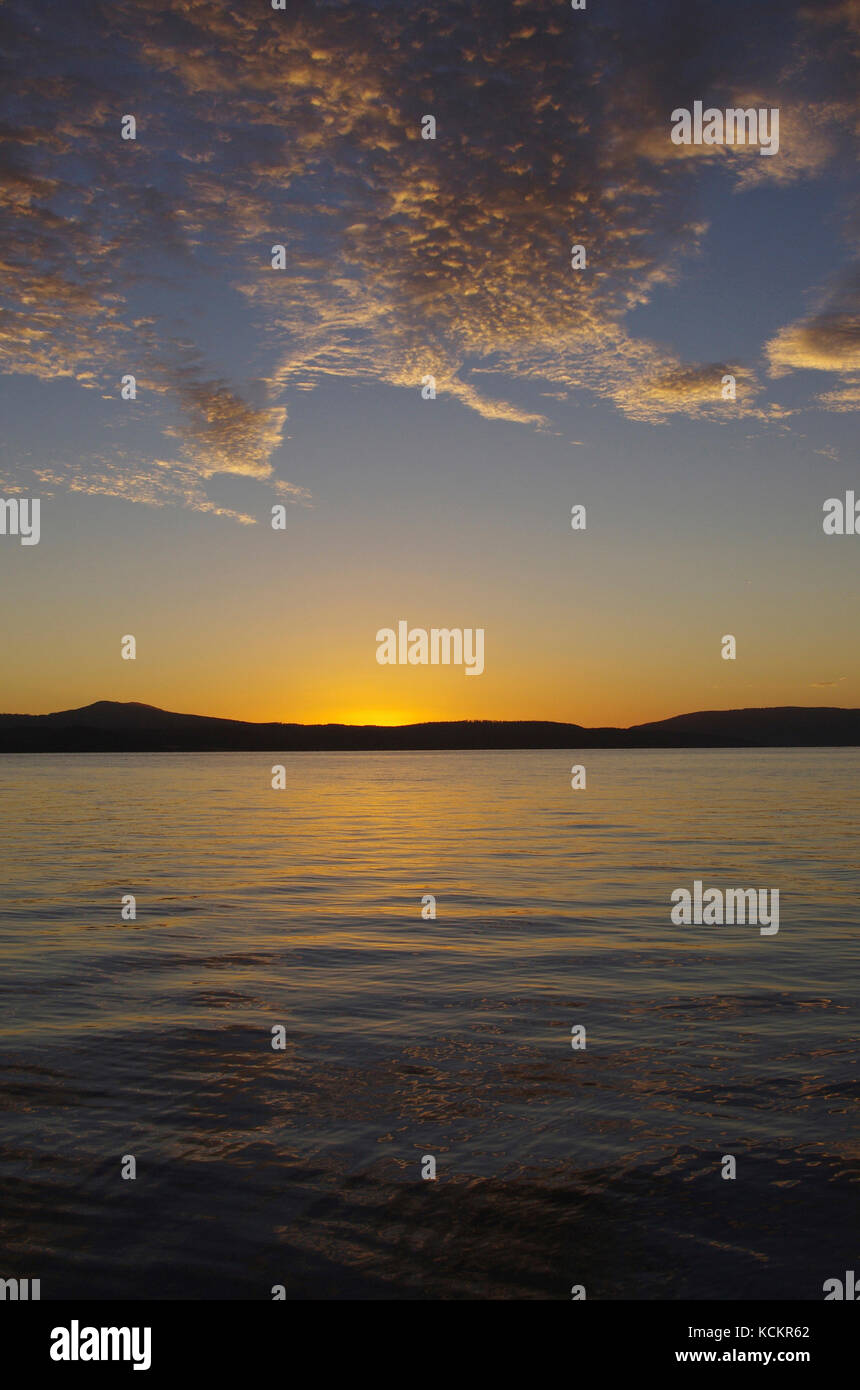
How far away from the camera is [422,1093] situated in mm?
10414

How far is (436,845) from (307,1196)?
103ft

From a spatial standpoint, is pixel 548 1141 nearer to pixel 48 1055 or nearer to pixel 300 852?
pixel 48 1055

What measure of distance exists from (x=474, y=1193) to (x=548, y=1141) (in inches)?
51.6

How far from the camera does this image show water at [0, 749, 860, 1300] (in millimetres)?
7090

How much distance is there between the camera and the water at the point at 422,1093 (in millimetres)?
7090

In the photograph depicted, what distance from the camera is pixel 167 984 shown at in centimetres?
1560

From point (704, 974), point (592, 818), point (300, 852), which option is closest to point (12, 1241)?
point (704, 974)

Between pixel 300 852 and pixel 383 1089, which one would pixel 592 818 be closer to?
pixel 300 852

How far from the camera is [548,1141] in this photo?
905 centimetres
